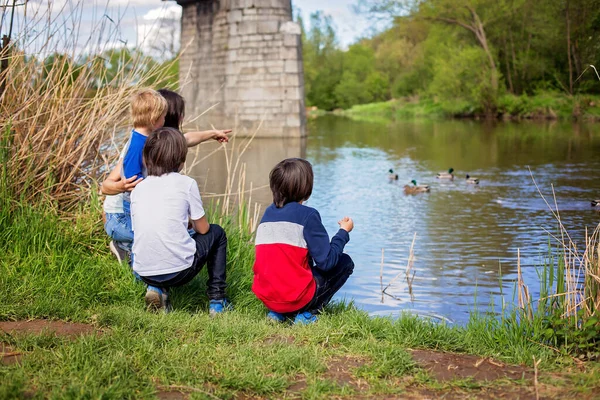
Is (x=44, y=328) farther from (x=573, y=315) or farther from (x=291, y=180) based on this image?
(x=573, y=315)

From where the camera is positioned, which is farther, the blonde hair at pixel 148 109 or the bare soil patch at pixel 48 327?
the blonde hair at pixel 148 109

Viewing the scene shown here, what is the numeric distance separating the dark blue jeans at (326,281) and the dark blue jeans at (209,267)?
536mm

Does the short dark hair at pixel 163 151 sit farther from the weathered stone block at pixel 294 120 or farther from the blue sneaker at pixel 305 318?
the weathered stone block at pixel 294 120

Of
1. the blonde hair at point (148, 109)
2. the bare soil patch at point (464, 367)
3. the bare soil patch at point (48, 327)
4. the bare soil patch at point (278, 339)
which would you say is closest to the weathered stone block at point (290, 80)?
the blonde hair at point (148, 109)

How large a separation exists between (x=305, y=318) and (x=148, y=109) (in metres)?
1.52

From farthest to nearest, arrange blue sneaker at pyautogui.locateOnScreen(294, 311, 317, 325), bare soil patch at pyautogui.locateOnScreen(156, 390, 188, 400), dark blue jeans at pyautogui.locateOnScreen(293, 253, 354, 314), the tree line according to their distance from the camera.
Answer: the tree line → dark blue jeans at pyautogui.locateOnScreen(293, 253, 354, 314) → blue sneaker at pyautogui.locateOnScreen(294, 311, 317, 325) → bare soil patch at pyautogui.locateOnScreen(156, 390, 188, 400)

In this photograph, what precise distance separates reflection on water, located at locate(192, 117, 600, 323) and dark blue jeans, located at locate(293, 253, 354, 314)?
860 millimetres

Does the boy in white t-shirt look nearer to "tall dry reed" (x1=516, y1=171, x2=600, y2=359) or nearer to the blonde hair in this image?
A: the blonde hair

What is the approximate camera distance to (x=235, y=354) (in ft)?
11.4

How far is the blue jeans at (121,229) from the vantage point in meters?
4.89

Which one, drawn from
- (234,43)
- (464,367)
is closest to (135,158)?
(464,367)

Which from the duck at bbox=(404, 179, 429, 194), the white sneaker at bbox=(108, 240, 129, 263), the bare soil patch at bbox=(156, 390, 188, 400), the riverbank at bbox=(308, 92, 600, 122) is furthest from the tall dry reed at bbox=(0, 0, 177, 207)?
the riverbank at bbox=(308, 92, 600, 122)

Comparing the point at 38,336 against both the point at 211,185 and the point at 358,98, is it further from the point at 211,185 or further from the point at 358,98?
the point at 358,98

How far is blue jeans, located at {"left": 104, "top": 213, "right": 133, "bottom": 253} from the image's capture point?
489 centimetres
